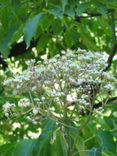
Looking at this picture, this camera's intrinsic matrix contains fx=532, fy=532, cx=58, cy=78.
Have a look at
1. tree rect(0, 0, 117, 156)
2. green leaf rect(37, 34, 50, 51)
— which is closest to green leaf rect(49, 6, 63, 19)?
tree rect(0, 0, 117, 156)

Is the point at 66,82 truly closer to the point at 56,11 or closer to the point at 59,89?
the point at 59,89

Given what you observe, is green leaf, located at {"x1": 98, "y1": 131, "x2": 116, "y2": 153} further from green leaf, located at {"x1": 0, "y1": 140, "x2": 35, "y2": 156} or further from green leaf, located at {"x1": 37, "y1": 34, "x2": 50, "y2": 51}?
green leaf, located at {"x1": 37, "y1": 34, "x2": 50, "y2": 51}

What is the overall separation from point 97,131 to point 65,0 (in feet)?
1.36

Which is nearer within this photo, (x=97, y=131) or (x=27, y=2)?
(x=97, y=131)

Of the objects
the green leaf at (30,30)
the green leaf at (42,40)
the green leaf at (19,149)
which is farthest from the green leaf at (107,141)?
the green leaf at (42,40)

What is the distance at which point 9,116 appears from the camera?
1.44m

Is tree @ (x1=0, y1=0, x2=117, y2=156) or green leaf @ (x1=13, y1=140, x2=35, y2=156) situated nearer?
tree @ (x1=0, y1=0, x2=117, y2=156)

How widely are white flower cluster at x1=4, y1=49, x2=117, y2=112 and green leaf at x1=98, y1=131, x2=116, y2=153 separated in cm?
28

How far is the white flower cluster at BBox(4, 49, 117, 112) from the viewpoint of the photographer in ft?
4.36

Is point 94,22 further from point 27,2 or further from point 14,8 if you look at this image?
point 14,8

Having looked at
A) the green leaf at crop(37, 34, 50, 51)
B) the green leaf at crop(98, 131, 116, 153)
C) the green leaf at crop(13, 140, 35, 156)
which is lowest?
the green leaf at crop(37, 34, 50, 51)

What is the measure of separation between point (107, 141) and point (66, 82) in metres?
0.34

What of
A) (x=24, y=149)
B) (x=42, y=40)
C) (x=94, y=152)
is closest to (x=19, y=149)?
(x=24, y=149)

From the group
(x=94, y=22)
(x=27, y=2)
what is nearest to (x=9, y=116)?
(x=27, y=2)
